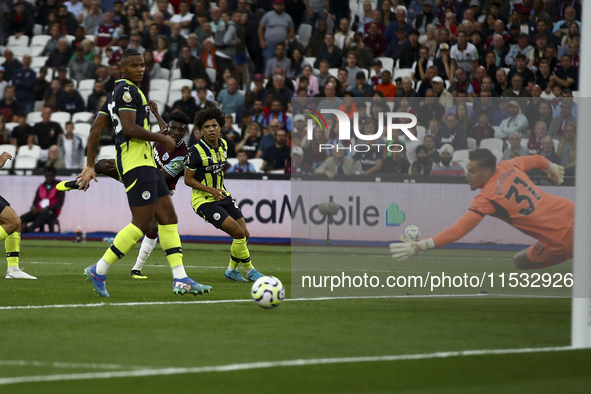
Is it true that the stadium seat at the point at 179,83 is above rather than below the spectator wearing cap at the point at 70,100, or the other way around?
above

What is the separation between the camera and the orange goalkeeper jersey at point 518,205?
1045cm

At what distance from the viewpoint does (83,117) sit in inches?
983

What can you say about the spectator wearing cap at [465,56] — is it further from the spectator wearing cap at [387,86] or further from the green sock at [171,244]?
the green sock at [171,244]

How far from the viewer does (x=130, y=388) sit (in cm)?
547

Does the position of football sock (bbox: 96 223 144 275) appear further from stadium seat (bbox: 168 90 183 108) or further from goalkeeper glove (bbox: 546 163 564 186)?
stadium seat (bbox: 168 90 183 108)

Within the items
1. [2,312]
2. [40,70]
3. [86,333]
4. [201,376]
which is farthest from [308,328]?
A: [40,70]

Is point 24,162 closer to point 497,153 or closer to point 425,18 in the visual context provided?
point 425,18

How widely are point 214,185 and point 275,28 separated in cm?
1250

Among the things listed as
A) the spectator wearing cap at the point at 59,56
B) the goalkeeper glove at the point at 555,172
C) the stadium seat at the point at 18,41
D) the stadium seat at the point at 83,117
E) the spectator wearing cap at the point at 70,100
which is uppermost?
the stadium seat at the point at 18,41

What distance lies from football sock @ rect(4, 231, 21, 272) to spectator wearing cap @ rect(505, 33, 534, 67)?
12.8 m

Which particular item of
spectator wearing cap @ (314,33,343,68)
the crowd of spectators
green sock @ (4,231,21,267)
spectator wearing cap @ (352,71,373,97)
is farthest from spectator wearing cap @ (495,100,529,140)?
spectator wearing cap @ (314,33,343,68)

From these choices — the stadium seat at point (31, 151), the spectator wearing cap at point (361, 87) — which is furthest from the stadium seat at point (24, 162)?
the spectator wearing cap at point (361, 87)

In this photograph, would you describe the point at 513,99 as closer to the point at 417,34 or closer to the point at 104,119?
the point at 104,119

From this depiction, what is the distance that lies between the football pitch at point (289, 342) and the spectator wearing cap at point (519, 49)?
37.6ft
